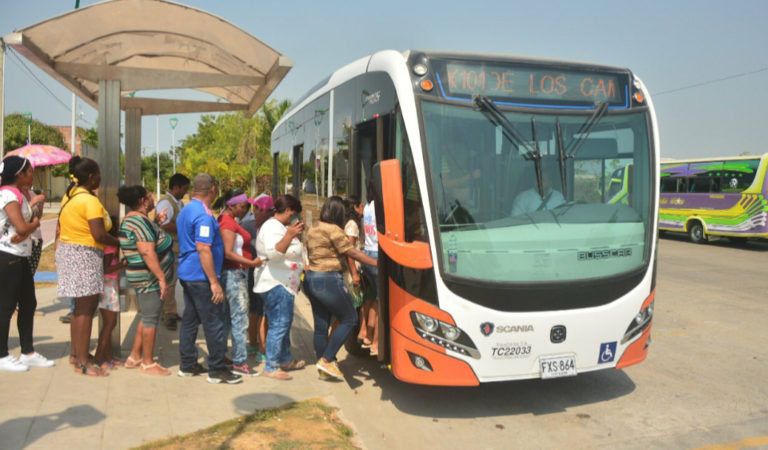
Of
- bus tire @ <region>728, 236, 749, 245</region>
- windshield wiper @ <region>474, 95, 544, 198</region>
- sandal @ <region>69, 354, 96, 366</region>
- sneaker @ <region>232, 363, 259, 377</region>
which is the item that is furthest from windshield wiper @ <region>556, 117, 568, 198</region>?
bus tire @ <region>728, 236, 749, 245</region>

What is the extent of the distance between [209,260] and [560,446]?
3230 millimetres

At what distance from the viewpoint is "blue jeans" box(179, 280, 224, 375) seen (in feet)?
18.1

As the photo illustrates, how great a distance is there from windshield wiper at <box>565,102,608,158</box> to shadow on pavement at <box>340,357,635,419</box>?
2244 mm

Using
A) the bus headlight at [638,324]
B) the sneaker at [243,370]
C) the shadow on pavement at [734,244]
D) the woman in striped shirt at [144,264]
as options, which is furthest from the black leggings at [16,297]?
the shadow on pavement at [734,244]

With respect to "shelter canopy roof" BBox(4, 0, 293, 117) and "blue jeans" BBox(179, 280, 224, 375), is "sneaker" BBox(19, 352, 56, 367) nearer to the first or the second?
"blue jeans" BBox(179, 280, 224, 375)

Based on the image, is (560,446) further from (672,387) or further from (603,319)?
(672,387)

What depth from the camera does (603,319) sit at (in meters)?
5.17

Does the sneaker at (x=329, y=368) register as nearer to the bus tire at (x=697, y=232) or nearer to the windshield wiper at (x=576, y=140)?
the windshield wiper at (x=576, y=140)

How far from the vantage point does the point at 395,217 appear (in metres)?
4.98

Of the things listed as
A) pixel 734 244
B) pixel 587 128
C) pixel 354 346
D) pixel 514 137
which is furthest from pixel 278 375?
pixel 734 244

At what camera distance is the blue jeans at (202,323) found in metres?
5.51

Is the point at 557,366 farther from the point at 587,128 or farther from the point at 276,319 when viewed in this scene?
the point at 276,319

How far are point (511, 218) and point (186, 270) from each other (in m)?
2.84

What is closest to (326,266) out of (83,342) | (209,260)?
(209,260)
